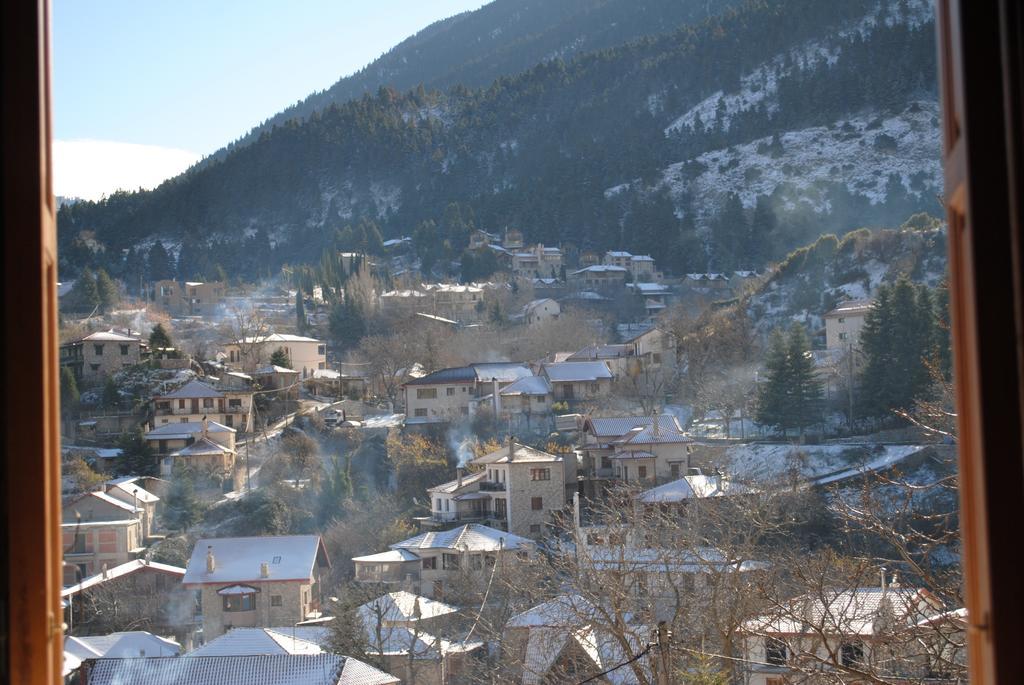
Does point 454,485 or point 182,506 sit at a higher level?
point 454,485

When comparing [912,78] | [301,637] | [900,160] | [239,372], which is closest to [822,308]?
[239,372]

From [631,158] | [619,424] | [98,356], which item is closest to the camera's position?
[619,424]

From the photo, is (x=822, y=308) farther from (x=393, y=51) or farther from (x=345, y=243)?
(x=393, y=51)

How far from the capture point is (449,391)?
36938 millimetres

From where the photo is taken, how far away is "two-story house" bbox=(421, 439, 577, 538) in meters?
26.5

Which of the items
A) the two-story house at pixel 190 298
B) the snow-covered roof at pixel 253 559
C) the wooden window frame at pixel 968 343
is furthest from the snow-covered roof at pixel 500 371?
the wooden window frame at pixel 968 343

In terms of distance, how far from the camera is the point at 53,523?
1.63 metres

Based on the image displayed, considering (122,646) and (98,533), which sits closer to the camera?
(122,646)

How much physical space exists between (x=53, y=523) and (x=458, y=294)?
54.8 metres

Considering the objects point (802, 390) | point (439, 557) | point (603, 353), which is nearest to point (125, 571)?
point (439, 557)

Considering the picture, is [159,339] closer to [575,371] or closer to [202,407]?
[202,407]

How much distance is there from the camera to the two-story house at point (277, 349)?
43469mm

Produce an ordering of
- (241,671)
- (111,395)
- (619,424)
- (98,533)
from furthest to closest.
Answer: (111,395) → (619,424) → (98,533) → (241,671)

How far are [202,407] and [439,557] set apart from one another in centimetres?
1617
